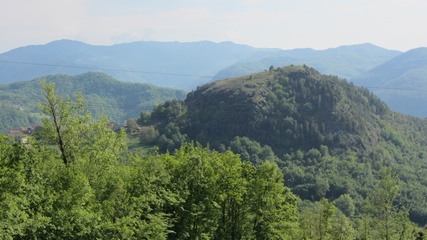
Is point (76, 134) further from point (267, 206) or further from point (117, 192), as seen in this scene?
point (267, 206)

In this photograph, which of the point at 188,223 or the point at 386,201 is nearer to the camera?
the point at 188,223

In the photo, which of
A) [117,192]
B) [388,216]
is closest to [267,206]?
[117,192]

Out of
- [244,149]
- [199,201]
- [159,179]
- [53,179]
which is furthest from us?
[244,149]

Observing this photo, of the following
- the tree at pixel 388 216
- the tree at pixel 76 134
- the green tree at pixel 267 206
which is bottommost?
the tree at pixel 388 216

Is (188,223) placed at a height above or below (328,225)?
above

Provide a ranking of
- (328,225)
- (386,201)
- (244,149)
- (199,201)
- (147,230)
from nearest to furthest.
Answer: (147,230), (199,201), (328,225), (386,201), (244,149)

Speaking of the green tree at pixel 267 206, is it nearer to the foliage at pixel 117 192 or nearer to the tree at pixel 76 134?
the foliage at pixel 117 192

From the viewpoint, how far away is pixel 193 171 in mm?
33656

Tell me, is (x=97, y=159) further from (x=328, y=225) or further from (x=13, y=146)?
(x=328, y=225)

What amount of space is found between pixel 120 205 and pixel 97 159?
29.6 ft

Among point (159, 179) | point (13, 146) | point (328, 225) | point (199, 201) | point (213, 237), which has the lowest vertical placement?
point (328, 225)

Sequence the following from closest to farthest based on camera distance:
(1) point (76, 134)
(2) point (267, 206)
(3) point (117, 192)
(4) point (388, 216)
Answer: (3) point (117, 192) → (2) point (267, 206) → (1) point (76, 134) → (4) point (388, 216)

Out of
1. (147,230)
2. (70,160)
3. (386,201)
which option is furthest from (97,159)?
(386,201)

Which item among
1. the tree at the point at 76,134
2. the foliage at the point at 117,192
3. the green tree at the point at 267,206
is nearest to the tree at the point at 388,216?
the foliage at the point at 117,192
